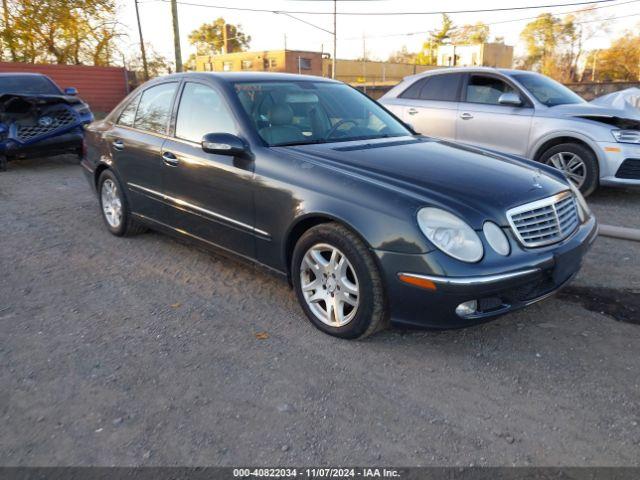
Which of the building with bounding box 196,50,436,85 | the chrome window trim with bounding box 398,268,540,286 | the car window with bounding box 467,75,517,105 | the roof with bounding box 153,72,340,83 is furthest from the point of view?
the building with bounding box 196,50,436,85

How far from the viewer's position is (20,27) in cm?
2342

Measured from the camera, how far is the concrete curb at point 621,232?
506 cm

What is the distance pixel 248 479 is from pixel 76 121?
8798mm

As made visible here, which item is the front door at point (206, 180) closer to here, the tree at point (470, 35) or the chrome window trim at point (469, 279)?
the chrome window trim at point (469, 279)

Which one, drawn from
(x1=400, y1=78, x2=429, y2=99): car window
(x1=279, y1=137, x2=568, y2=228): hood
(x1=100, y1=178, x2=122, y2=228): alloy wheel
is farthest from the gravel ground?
(x1=400, y1=78, x2=429, y2=99): car window

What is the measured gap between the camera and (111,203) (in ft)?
17.4

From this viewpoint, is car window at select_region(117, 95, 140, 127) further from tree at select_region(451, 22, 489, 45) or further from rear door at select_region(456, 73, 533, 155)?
tree at select_region(451, 22, 489, 45)

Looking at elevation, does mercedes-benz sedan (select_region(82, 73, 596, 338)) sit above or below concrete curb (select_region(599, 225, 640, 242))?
above

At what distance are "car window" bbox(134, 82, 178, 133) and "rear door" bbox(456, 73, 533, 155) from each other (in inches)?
170

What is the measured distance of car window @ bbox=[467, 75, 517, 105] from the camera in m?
7.18

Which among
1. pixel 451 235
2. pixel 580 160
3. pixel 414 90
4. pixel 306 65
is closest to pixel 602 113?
pixel 580 160

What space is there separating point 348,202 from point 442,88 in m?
5.29

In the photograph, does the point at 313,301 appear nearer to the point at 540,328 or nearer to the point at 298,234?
the point at 298,234

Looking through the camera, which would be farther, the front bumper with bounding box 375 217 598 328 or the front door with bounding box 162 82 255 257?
Result: the front door with bounding box 162 82 255 257
